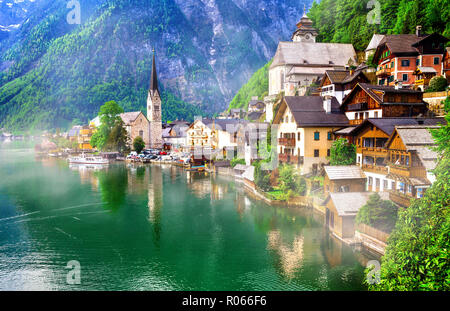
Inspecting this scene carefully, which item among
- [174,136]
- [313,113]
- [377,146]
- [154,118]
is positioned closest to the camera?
[377,146]

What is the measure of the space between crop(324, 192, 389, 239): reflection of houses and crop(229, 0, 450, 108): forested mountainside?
1329 inches

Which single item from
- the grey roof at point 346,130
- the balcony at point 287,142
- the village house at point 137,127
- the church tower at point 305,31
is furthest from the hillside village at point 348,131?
the village house at point 137,127

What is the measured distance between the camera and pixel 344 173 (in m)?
30.2

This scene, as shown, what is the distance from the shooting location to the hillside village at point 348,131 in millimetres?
24203

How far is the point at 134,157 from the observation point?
84500 mm

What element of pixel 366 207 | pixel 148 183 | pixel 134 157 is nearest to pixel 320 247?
pixel 366 207

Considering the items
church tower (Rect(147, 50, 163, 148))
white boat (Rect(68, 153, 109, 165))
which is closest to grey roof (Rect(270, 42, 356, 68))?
white boat (Rect(68, 153, 109, 165))

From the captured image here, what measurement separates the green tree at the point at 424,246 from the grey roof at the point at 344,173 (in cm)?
1515

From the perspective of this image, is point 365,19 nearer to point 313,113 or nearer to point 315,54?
point 315,54

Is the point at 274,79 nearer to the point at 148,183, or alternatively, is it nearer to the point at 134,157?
the point at 148,183

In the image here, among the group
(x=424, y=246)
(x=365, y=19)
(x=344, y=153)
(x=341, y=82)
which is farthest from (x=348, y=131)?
(x=365, y=19)

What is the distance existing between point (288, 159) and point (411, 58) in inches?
794

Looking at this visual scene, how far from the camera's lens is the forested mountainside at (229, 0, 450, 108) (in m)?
50.3

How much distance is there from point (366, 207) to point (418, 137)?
21.2 feet
